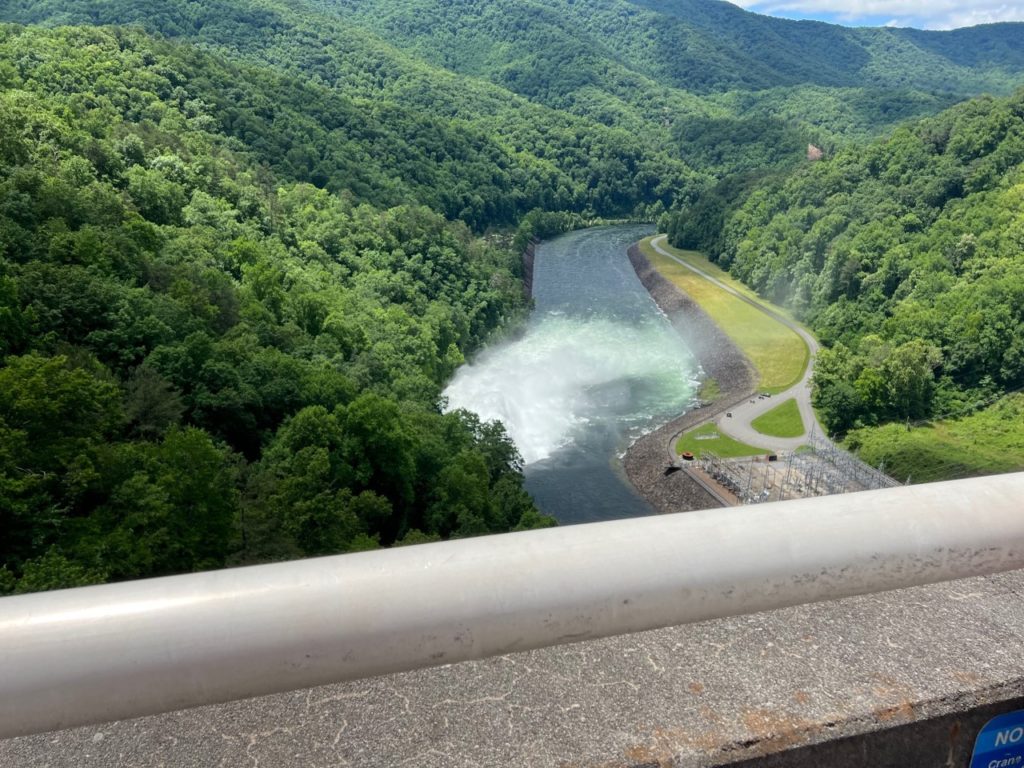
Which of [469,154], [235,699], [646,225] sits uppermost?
[235,699]

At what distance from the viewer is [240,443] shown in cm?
2467

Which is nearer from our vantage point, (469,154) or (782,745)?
(782,745)

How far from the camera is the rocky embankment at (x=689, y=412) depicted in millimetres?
37594

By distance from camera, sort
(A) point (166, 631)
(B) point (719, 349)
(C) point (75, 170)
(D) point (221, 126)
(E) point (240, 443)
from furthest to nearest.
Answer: (D) point (221, 126)
(B) point (719, 349)
(C) point (75, 170)
(E) point (240, 443)
(A) point (166, 631)

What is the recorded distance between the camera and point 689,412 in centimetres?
4866

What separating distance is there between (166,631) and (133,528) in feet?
48.6

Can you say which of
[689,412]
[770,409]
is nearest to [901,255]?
[770,409]

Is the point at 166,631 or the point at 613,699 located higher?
the point at 166,631

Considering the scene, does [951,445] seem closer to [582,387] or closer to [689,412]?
[689,412]

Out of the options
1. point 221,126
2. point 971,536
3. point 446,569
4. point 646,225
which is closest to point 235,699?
point 446,569

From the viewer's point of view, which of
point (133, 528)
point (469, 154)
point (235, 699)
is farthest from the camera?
point (469, 154)

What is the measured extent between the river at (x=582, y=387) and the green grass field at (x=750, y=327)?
4279 millimetres

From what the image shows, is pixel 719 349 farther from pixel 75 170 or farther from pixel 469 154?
pixel 469 154

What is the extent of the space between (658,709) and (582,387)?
4970 cm
